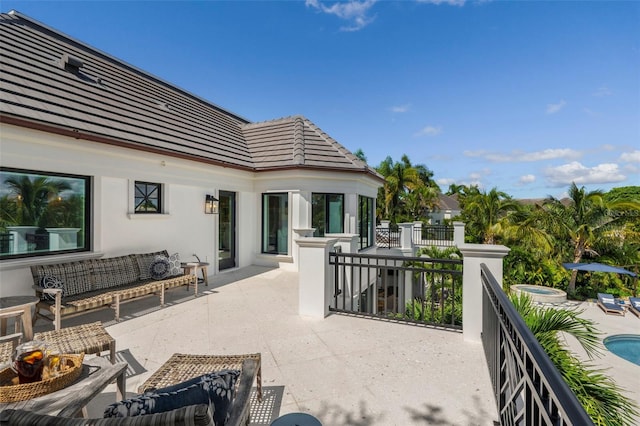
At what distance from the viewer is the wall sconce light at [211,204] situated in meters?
8.02

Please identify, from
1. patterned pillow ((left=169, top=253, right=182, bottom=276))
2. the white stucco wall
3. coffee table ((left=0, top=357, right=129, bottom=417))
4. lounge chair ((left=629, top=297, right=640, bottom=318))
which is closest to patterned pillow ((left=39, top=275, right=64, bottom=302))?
the white stucco wall

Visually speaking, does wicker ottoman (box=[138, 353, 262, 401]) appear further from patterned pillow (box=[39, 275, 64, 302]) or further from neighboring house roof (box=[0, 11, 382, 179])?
neighboring house roof (box=[0, 11, 382, 179])

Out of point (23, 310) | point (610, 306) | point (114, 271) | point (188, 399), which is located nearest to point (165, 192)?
point (114, 271)

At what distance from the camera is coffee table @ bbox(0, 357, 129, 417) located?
70.6 inches

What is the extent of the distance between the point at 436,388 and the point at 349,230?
7218 mm

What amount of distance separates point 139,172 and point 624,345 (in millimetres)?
16615

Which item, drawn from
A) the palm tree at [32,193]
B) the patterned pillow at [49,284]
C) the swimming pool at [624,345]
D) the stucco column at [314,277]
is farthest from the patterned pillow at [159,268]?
the swimming pool at [624,345]

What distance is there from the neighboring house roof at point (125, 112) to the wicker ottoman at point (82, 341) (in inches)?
145

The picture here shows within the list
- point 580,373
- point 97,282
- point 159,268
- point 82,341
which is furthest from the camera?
point 159,268

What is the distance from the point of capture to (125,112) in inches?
276

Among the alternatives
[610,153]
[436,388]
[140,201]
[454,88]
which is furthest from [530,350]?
[610,153]

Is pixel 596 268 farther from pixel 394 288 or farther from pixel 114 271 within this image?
pixel 114 271

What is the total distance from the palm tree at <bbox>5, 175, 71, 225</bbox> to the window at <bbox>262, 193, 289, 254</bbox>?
18.3 ft

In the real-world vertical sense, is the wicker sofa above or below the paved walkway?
above
